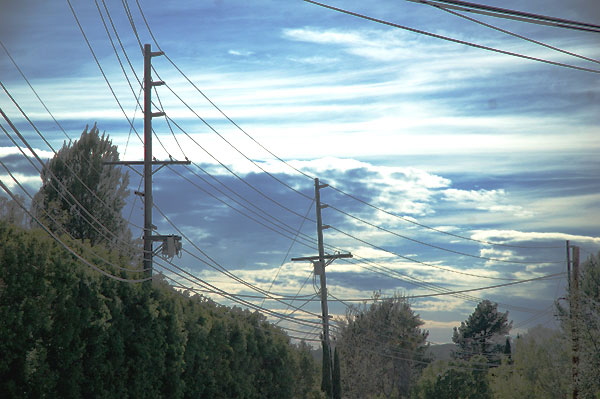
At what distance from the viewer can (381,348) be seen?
284 ft

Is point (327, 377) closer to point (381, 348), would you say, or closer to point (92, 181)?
point (92, 181)

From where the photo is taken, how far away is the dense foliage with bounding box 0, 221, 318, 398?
23.5 m

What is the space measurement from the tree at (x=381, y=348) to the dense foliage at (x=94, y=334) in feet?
151

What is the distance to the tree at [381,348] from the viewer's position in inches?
3278

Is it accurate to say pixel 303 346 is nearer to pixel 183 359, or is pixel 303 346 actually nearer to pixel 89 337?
pixel 183 359

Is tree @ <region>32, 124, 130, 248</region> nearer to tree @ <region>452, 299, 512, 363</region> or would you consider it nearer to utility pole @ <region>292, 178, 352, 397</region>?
utility pole @ <region>292, 178, 352, 397</region>

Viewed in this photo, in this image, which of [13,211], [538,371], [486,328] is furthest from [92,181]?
[486,328]

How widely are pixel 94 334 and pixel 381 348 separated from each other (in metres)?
63.3

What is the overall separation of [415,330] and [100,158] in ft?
155

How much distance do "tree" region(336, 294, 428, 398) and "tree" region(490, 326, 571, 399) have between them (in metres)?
13.3

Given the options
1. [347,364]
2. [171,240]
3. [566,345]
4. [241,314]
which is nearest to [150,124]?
[171,240]

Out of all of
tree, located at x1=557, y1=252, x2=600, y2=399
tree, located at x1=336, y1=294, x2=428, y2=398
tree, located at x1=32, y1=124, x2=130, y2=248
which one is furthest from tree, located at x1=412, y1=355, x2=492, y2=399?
tree, located at x1=32, y1=124, x2=130, y2=248

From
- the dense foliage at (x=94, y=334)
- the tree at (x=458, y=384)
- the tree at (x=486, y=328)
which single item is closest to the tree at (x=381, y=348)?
the tree at (x=458, y=384)

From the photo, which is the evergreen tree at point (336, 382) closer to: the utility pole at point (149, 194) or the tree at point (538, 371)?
the tree at point (538, 371)
